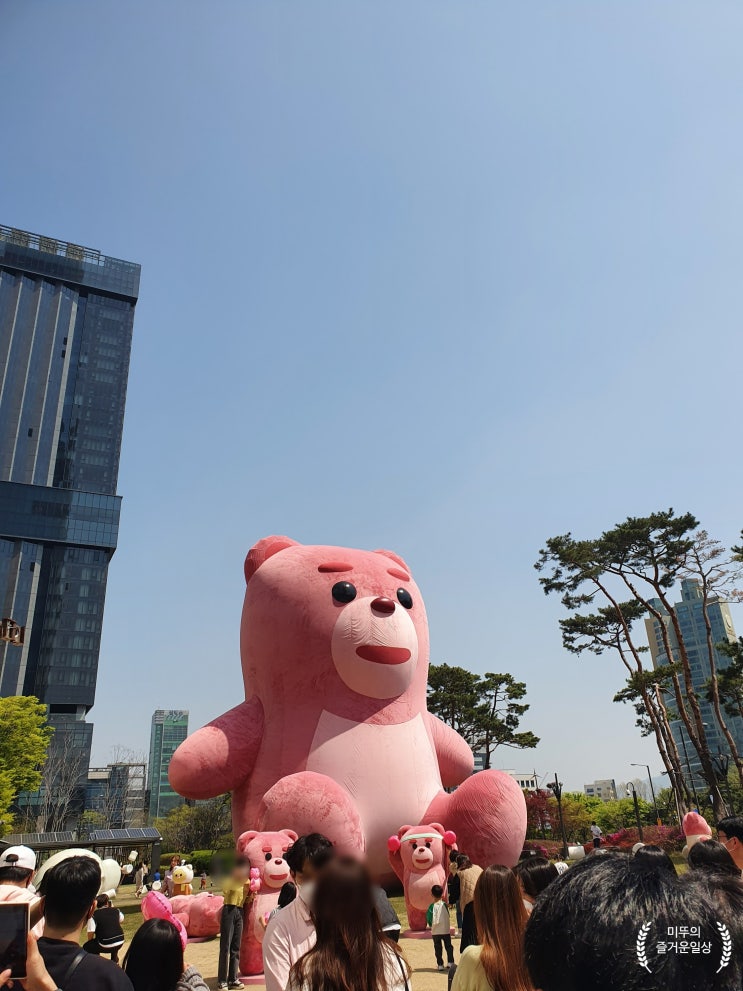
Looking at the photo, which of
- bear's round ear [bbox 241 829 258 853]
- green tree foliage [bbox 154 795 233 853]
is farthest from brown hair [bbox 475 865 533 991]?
green tree foliage [bbox 154 795 233 853]

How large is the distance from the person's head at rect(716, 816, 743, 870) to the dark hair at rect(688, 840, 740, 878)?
73 mm

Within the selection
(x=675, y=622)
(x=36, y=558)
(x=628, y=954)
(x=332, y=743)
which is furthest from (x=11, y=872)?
(x=36, y=558)

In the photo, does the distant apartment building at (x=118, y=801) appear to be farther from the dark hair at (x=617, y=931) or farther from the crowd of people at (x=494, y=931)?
the dark hair at (x=617, y=931)

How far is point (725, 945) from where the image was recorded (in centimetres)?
108

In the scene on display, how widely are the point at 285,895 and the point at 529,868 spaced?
4.46 ft

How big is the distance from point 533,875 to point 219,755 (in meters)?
8.02

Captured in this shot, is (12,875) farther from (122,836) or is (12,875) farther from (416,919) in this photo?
(122,836)

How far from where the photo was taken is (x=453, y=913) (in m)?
10.7

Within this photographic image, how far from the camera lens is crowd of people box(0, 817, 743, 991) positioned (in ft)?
3.56

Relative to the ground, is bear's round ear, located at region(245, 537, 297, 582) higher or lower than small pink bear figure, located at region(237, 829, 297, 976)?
higher

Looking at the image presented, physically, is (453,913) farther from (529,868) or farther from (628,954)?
(628,954)

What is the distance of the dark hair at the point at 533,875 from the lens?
Answer: 3.06 m

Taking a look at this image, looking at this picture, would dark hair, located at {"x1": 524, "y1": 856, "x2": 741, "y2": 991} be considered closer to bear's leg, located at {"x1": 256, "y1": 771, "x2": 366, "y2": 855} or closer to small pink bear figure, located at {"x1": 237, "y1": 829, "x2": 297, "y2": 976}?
small pink bear figure, located at {"x1": 237, "y1": 829, "x2": 297, "y2": 976}

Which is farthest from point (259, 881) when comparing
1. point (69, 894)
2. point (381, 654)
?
point (69, 894)
